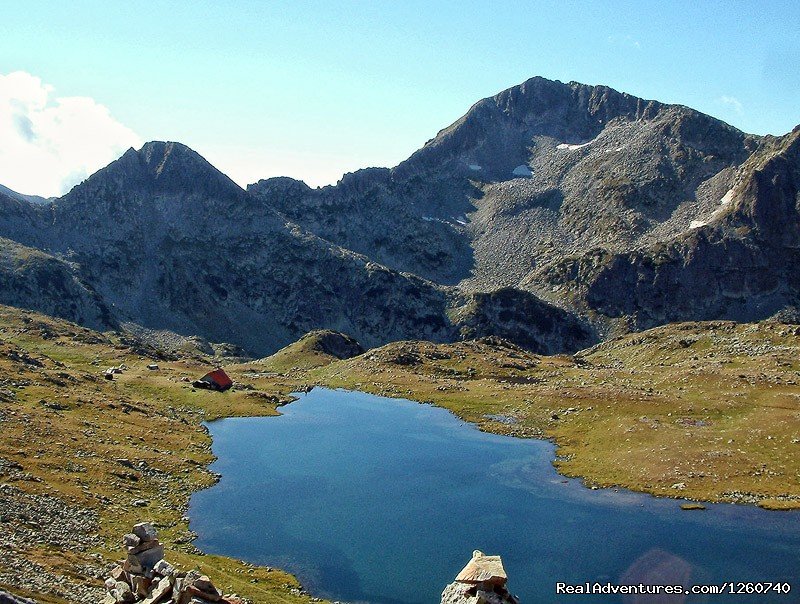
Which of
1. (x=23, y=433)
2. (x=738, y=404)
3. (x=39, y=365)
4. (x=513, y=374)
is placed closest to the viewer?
(x=23, y=433)

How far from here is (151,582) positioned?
104ft

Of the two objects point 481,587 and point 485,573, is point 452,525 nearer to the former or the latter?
point 485,573

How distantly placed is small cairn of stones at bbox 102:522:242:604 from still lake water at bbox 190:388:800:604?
1913cm

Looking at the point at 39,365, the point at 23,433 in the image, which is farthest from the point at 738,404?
the point at 39,365

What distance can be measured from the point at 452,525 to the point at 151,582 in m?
36.4

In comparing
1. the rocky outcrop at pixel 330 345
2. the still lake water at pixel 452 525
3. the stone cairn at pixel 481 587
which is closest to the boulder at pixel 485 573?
the stone cairn at pixel 481 587

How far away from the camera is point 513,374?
144 metres

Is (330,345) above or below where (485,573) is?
below

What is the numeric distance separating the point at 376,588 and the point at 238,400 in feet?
251

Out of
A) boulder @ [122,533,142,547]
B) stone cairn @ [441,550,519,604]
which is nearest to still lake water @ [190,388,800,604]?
boulder @ [122,533,142,547]

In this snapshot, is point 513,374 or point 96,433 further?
point 513,374

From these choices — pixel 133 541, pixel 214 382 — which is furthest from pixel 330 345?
pixel 133 541

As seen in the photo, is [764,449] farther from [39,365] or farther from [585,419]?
[39,365]

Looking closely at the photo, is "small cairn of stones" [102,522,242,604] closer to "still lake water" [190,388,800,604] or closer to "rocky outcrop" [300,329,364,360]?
"still lake water" [190,388,800,604]
